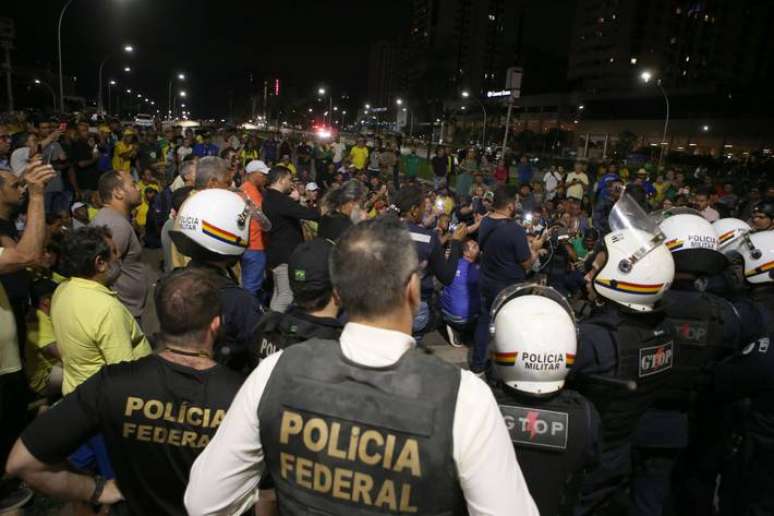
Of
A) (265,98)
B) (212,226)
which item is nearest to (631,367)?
(212,226)

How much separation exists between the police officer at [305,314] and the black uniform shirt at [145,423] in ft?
1.88

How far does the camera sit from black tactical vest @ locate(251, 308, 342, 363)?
8.84 ft

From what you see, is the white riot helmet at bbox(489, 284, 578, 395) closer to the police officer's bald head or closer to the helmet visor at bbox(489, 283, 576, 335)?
the helmet visor at bbox(489, 283, 576, 335)

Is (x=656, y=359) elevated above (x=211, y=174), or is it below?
below

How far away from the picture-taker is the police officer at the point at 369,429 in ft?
4.59

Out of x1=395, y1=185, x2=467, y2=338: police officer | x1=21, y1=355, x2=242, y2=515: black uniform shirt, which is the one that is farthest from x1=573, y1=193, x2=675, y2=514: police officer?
x1=395, y1=185, x2=467, y2=338: police officer

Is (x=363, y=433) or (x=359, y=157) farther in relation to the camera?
(x=359, y=157)

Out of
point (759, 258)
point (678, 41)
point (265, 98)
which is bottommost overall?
point (759, 258)

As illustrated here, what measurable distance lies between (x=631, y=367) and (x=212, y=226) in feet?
8.33

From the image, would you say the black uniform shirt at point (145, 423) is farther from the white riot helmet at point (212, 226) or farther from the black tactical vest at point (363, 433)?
the white riot helmet at point (212, 226)

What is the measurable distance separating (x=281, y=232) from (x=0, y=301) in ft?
10.3

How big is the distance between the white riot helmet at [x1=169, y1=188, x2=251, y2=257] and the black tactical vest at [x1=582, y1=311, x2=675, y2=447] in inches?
86.2

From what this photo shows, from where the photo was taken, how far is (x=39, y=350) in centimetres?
403

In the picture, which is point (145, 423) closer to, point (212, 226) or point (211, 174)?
point (212, 226)
